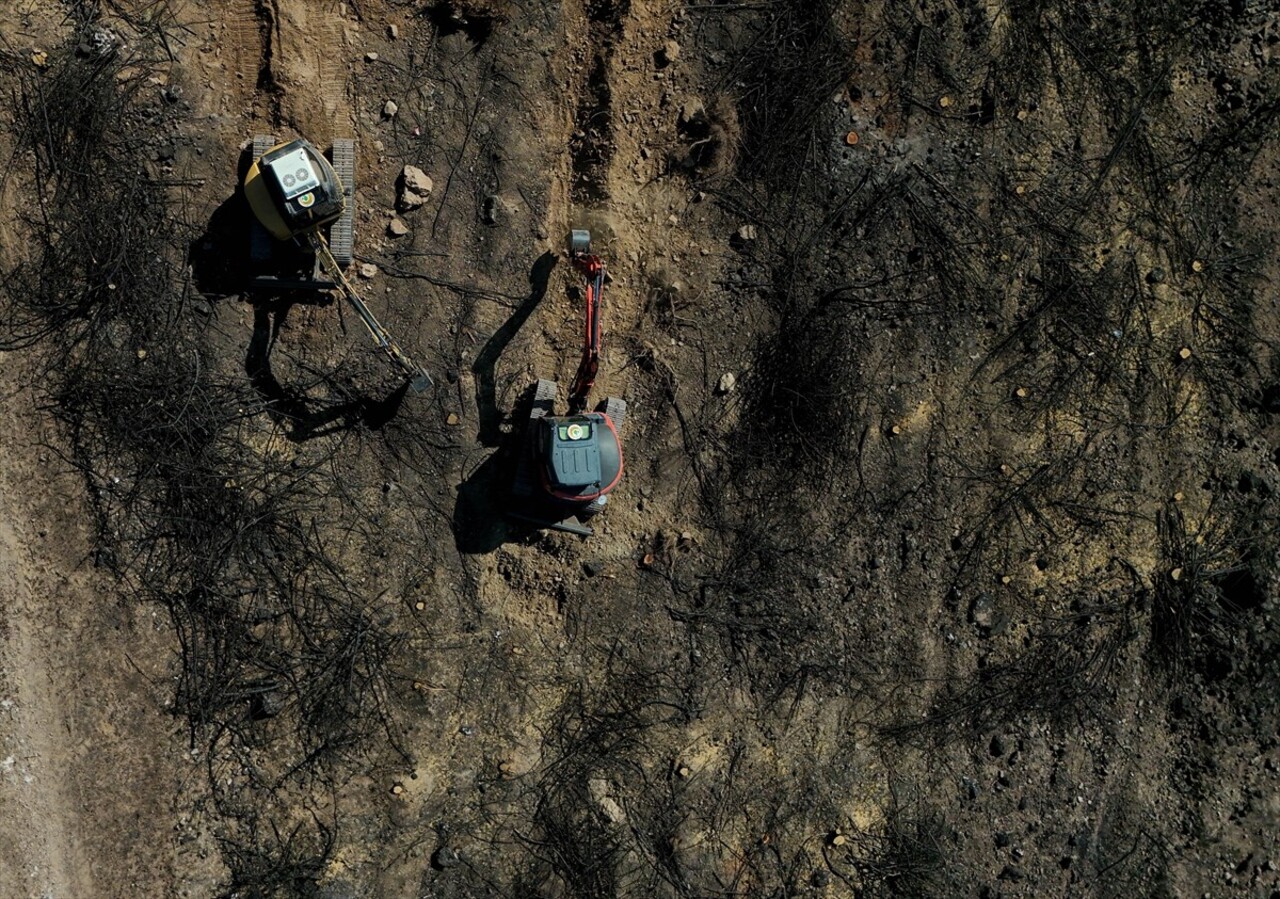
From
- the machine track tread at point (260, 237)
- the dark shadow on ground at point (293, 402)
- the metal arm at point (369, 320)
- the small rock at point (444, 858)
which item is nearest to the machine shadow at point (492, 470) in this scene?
the metal arm at point (369, 320)

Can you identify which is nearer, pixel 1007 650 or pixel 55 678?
pixel 55 678

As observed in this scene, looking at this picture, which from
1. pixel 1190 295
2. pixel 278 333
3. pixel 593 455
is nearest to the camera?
pixel 593 455

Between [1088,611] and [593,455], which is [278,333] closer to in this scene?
[593,455]

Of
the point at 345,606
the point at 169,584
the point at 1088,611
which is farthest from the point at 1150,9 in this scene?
the point at 169,584

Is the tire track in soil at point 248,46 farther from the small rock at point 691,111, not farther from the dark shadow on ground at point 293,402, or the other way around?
the small rock at point 691,111

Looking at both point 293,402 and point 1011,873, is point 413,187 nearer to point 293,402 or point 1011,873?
point 293,402

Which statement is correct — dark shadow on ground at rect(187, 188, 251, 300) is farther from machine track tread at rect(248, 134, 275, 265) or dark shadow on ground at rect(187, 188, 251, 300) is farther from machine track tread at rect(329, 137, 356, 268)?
machine track tread at rect(329, 137, 356, 268)
